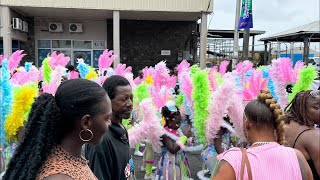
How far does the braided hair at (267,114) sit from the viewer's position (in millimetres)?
1811

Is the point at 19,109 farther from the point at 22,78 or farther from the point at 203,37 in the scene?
the point at 203,37

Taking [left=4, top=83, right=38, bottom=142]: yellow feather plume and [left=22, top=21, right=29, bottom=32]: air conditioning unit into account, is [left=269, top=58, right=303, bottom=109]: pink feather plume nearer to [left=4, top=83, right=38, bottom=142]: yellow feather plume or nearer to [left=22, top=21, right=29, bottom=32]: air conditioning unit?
[left=4, top=83, right=38, bottom=142]: yellow feather plume

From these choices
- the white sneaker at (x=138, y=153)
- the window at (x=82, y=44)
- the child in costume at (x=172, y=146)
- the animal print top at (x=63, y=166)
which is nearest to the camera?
the animal print top at (x=63, y=166)

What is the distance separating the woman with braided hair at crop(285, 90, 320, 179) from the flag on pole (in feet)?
24.5

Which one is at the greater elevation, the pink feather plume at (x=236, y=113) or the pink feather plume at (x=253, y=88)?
the pink feather plume at (x=253, y=88)

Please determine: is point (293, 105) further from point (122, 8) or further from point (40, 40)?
point (40, 40)

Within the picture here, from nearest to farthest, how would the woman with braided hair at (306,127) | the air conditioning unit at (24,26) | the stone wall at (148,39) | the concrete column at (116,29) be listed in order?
the woman with braided hair at (306,127)
the concrete column at (116,29)
the air conditioning unit at (24,26)
the stone wall at (148,39)

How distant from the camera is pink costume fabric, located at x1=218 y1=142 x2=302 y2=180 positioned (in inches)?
67.1

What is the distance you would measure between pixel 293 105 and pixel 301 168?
3.04ft

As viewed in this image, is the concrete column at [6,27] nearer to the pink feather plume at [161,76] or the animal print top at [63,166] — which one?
the pink feather plume at [161,76]

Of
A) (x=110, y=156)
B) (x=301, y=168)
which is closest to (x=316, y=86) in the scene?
(x=301, y=168)

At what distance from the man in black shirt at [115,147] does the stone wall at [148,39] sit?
14.6 meters

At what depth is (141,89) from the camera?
16.8 ft

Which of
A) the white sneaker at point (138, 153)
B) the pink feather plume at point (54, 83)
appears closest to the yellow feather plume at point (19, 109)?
the pink feather plume at point (54, 83)
